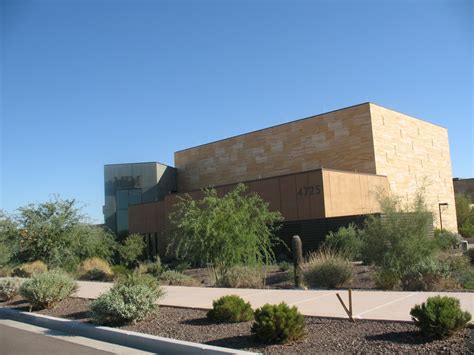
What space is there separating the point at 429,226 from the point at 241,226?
6709 millimetres

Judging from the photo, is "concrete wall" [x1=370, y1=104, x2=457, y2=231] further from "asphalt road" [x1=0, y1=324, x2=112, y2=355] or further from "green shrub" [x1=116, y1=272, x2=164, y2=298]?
"asphalt road" [x1=0, y1=324, x2=112, y2=355]

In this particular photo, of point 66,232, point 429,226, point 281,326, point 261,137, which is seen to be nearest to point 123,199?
point 261,137

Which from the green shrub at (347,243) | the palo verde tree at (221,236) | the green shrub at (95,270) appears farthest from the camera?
the green shrub at (95,270)

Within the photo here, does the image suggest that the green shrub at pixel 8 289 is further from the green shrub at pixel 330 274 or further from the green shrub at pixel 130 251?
the green shrub at pixel 130 251

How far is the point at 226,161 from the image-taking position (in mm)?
50406

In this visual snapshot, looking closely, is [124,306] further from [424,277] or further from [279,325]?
[424,277]

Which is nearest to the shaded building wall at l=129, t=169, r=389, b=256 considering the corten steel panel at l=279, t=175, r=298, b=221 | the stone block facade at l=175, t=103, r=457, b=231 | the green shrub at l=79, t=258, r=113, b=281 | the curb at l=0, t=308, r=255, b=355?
the corten steel panel at l=279, t=175, r=298, b=221

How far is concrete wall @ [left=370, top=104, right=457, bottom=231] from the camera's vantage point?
39219 millimetres

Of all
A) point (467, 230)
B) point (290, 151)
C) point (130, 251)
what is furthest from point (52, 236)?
point (467, 230)

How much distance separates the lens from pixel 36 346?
878 centimetres

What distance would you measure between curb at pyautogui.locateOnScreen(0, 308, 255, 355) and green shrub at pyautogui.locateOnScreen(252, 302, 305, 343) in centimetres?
62

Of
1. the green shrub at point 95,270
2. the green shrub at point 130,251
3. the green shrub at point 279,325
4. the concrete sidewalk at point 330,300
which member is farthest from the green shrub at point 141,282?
the green shrub at point 130,251

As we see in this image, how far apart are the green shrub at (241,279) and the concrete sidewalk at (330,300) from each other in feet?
4.43

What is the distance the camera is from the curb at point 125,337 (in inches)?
297
